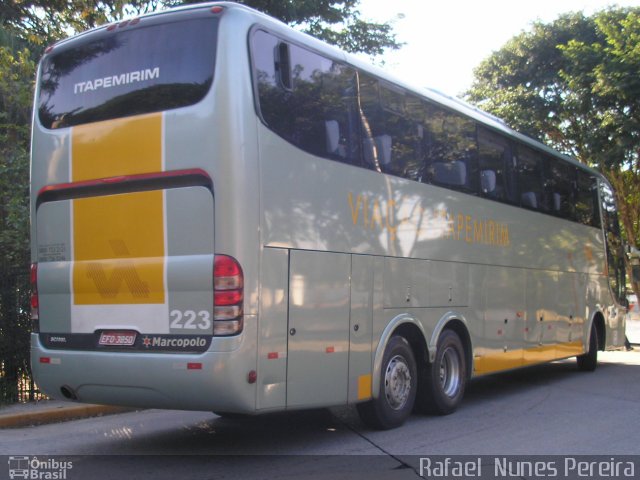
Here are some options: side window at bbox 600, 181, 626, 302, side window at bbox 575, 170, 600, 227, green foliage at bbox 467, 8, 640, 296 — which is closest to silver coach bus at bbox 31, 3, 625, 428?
side window at bbox 575, 170, 600, 227

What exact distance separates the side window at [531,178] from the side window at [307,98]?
4.71 meters

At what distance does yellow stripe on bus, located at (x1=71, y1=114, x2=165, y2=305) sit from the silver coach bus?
0.02 metres

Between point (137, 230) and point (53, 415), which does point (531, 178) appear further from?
point (53, 415)

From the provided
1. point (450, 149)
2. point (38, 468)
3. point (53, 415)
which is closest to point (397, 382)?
point (450, 149)

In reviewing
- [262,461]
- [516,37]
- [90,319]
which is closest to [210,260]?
[90,319]

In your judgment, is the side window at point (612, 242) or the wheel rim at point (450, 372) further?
the side window at point (612, 242)

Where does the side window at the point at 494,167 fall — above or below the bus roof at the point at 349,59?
below

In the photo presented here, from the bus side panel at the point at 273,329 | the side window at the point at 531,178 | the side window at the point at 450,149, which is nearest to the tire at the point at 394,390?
the bus side panel at the point at 273,329

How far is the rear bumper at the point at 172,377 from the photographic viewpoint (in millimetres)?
5969

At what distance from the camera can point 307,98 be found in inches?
275

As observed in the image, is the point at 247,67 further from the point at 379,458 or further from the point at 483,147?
the point at 483,147

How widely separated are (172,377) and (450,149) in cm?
511

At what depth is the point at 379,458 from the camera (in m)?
6.73

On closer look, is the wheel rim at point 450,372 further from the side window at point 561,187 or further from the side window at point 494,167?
the side window at point 561,187
